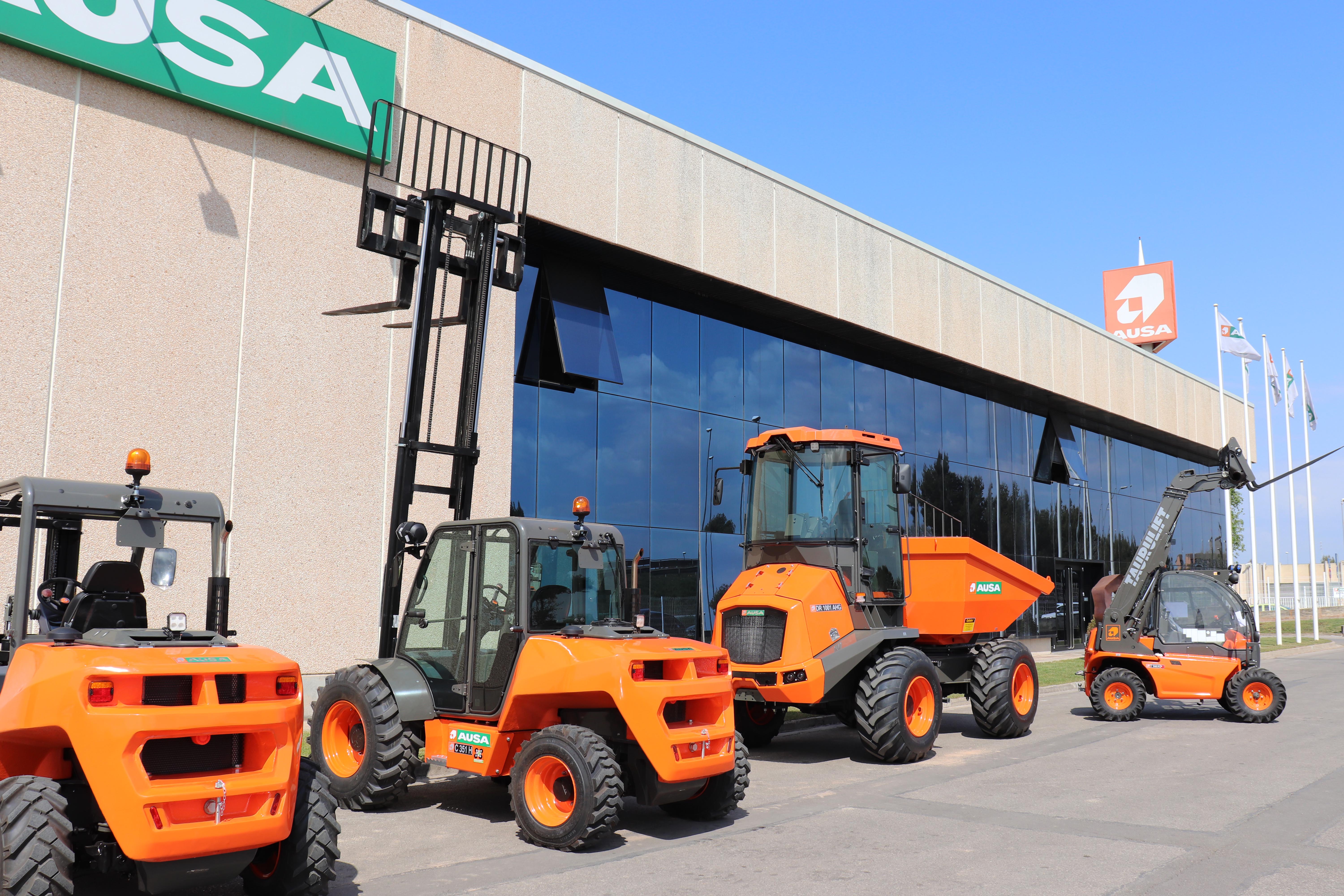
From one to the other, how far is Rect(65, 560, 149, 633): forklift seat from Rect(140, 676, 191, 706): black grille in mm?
807

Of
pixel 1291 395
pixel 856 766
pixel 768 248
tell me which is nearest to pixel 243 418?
pixel 856 766

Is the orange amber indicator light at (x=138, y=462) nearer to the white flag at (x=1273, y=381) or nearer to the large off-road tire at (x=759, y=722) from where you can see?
the large off-road tire at (x=759, y=722)

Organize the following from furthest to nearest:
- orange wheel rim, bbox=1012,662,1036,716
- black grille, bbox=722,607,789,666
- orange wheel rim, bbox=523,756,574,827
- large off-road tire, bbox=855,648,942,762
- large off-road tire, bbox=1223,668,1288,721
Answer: large off-road tire, bbox=1223,668,1288,721 < orange wheel rim, bbox=1012,662,1036,716 < black grille, bbox=722,607,789,666 < large off-road tire, bbox=855,648,942,762 < orange wheel rim, bbox=523,756,574,827

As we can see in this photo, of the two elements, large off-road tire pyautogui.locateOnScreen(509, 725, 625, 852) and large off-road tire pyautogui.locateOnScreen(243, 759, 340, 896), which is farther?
large off-road tire pyautogui.locateOnScreen(509, 725, 625, 852)

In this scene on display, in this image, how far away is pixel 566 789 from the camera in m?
7.21

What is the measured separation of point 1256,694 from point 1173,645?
119 cm

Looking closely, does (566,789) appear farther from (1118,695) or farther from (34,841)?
(1118,695)

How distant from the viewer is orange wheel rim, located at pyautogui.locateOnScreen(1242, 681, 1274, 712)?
14.2m

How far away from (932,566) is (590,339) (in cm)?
643

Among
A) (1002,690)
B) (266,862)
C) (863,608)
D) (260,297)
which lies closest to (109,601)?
(266,862)

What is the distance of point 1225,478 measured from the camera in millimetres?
15984

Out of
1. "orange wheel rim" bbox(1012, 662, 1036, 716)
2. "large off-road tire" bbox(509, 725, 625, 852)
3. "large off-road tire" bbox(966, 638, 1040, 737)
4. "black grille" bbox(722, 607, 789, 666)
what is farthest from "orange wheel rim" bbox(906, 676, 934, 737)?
"large off-road tire" bbox(509, 725, 625, 852)

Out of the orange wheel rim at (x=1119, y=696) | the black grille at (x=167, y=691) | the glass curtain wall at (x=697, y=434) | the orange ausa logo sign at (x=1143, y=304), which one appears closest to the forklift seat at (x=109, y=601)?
the black grille at (x=167, y=691)

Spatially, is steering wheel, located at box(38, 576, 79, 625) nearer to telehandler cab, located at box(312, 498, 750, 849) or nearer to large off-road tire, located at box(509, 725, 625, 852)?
telehandler cab, located at box(312, 498, 750, 849)
